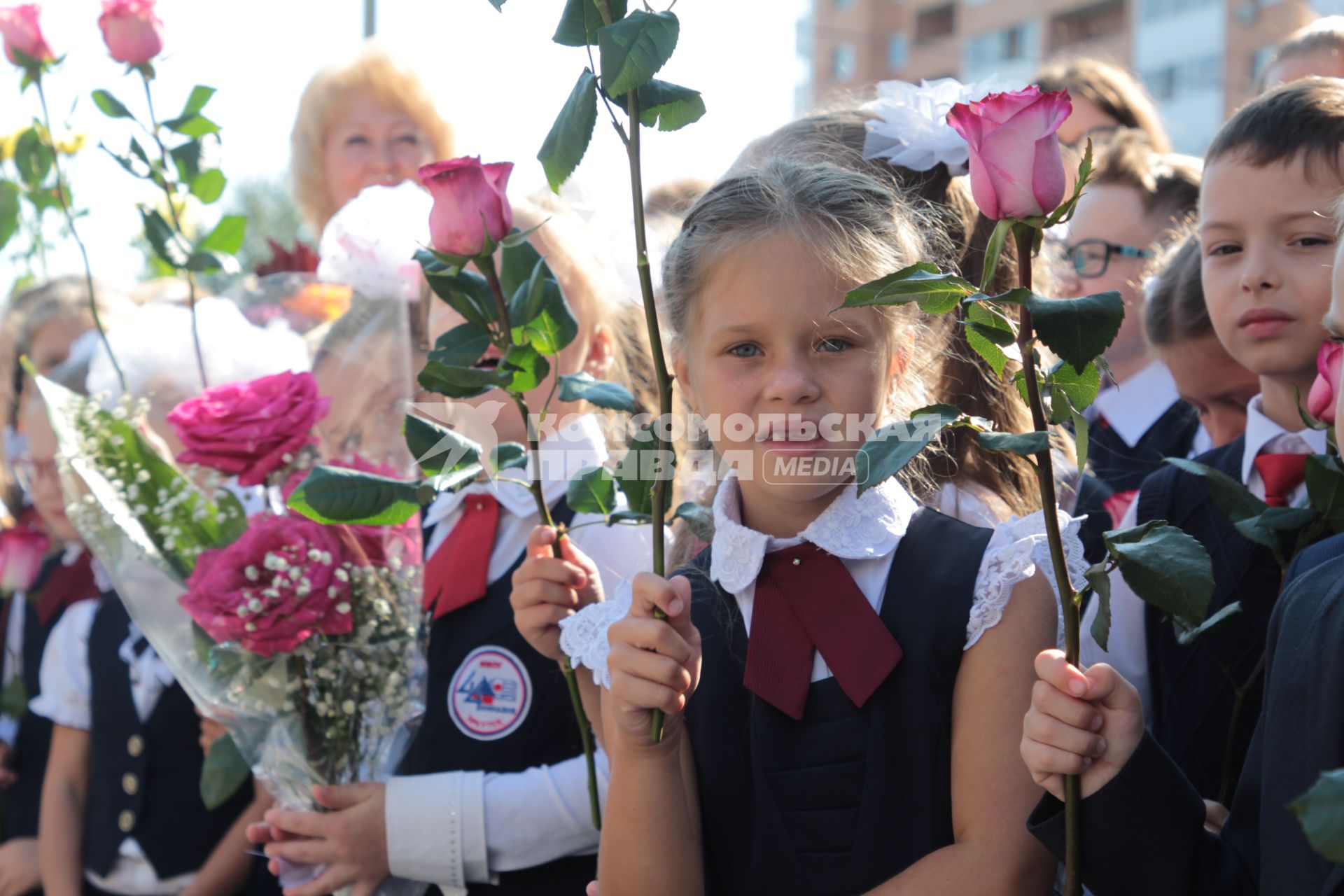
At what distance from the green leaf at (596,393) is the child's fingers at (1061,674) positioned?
61cm

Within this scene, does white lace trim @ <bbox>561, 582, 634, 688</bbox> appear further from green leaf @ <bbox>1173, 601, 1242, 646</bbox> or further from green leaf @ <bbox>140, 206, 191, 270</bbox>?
green leaf @ <bbox>140, 206, 191, 270</bbox>

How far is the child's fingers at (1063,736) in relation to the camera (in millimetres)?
1261

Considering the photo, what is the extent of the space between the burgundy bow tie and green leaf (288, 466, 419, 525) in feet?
1.66

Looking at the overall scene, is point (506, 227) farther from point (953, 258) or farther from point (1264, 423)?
point (1264, 423)

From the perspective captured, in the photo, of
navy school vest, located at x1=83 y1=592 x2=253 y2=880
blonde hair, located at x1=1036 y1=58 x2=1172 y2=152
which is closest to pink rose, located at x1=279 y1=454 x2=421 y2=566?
navy school vest, located at x1=83 y1=592 x2=253 y2=880

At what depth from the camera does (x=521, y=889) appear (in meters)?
2.23

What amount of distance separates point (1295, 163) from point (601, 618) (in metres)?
1.26

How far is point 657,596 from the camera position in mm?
1434

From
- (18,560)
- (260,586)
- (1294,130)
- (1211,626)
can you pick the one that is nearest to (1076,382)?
(1211,626)

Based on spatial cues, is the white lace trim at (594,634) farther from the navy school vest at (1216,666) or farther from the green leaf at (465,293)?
the navy school vest at (1216,666)

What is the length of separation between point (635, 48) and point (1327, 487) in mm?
1050

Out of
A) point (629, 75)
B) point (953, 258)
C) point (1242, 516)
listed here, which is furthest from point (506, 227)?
point (1242, 516)

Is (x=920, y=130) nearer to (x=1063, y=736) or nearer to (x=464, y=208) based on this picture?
(x=464, y=208)

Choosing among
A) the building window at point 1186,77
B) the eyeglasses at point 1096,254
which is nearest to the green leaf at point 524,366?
the eyeglasses at point 1096,254
